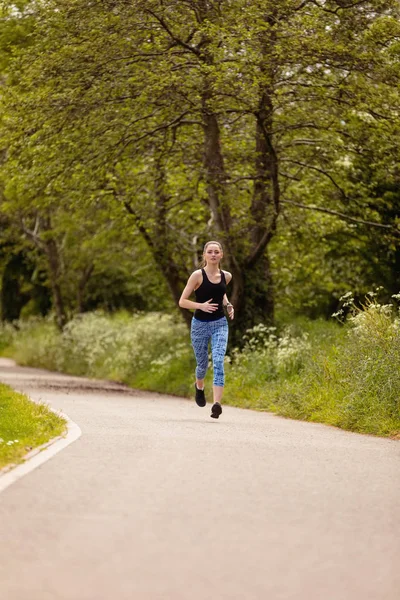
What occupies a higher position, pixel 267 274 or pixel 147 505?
pixel 267 274

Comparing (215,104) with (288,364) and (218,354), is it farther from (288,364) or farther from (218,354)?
(218,354)

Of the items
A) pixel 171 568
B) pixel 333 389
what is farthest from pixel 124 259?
pixel 171 568

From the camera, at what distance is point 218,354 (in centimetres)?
1327

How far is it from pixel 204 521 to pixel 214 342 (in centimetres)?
645

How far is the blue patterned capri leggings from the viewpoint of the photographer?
1319 cm

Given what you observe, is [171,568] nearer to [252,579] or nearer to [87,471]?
[252,579]

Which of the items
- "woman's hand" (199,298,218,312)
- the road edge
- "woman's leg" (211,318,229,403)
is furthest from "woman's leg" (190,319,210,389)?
the road edge

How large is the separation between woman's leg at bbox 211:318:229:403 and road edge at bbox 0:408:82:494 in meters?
1.93

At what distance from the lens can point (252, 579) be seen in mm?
5672

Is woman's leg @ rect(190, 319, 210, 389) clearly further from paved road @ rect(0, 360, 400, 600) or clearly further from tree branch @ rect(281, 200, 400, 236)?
→ tree branch @ rect(281, 200, 400, 236)

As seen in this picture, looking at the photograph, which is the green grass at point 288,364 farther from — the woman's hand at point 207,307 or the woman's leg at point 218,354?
the woman's hand at point 207,307

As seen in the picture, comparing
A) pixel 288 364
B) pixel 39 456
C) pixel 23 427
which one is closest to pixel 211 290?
pixel 23 427

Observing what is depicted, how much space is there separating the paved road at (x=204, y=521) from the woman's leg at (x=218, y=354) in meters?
1.74

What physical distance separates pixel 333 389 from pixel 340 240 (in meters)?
10.4
